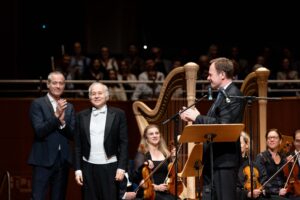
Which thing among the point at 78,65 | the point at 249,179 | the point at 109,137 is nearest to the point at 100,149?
the point at 109,137

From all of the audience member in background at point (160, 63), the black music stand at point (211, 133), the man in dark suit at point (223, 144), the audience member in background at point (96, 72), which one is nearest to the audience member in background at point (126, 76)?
the audience member in background at point (96, 72)

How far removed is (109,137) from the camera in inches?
260

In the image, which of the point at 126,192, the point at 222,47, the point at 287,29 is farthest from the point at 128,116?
the point at 287,29

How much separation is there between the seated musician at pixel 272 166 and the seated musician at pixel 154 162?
3.26 ft

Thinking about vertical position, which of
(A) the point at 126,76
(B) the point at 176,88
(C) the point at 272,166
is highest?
(A) the point at 126,76

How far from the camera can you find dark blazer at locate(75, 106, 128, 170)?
21.6 ft

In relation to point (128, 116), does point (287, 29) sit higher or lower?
higher

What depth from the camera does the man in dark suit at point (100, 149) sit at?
6.57 m

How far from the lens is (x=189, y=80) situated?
23.2 ft

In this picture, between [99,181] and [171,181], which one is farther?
[171,181]

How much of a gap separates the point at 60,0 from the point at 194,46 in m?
2.41

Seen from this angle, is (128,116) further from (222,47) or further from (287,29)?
(287,29)

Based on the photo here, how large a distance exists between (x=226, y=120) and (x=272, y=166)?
91.1 inches

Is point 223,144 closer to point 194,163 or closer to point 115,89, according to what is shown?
point 194,163
